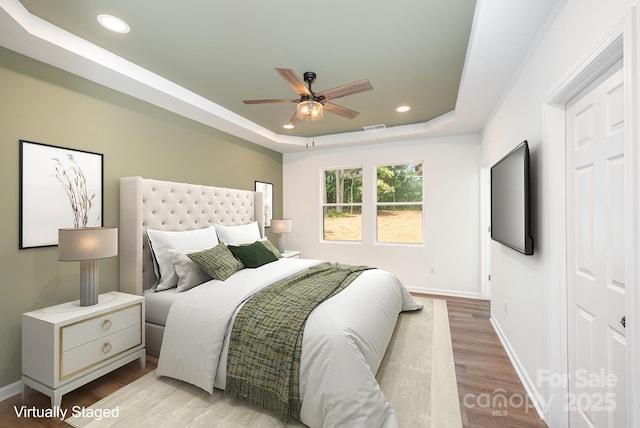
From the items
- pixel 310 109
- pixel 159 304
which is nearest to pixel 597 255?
pixel 310 109

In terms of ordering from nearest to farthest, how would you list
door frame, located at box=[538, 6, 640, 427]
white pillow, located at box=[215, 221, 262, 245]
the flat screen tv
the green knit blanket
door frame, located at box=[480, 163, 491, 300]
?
door frame, located at box=[538, 6, 640, 427], the green knit blanket, the flat screen tv, white pillow, located at box=[215, 221, 262, 245], door frame, located at box=[480, 163, 491, 300]

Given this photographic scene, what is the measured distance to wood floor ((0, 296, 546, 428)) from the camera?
184 cm

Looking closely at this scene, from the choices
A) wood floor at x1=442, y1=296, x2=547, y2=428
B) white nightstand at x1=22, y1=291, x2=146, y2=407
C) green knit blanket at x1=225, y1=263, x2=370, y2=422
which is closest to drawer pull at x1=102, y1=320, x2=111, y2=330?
white nightstand at x1=22, y1=291, x2=146, y2=407

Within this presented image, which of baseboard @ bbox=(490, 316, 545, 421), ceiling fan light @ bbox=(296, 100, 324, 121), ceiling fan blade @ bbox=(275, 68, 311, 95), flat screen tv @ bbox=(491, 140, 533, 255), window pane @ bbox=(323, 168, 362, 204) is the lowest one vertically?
baseboard @ bbox=(490, 316, 545, 421)

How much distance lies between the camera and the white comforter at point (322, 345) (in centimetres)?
164

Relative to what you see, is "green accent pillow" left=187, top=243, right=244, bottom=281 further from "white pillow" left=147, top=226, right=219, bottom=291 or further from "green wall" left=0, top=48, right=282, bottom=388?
"green wall" left=0, top=48, right=282, bottom=388

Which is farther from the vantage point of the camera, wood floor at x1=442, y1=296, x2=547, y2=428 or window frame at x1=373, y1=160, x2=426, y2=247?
window frame at x1=373, y1=160, x2=426, y2=247

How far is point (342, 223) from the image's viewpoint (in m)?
5.43

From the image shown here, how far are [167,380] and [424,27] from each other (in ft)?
11.1

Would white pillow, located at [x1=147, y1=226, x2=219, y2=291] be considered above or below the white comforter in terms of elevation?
above

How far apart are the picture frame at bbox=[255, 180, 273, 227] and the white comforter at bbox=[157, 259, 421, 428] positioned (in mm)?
2337

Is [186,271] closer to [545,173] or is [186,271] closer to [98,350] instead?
[98,350]

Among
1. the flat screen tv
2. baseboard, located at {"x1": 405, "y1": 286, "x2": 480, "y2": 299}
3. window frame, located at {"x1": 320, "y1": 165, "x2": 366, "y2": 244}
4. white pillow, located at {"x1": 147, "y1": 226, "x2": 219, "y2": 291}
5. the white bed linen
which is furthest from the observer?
window frame, located at {"x1": 320, "y1": 165, "x2": 366, "y2": 244}

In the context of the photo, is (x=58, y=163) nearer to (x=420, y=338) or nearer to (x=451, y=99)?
(x=420, y=338)
